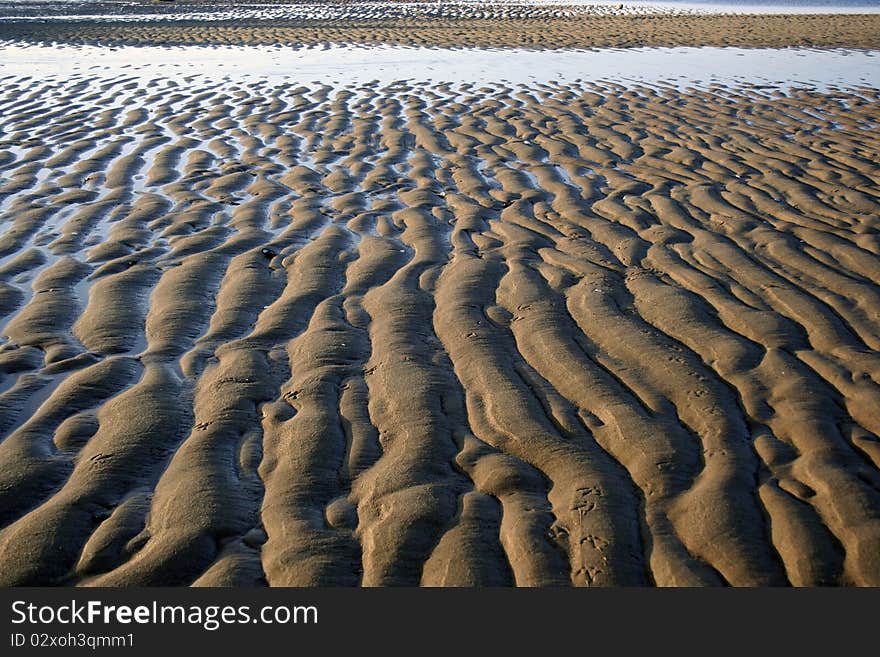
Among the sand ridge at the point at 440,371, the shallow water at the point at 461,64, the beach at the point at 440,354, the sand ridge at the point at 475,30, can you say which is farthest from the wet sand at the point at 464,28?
the sand ridge at the point at 440,371

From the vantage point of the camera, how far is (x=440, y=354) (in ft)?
13.3

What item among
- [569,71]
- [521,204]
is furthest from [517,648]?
[569,71]

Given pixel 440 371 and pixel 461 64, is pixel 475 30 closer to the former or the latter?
pixel 461 64

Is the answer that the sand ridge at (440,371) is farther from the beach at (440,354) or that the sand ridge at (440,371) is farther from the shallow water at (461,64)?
the shallow water at (461,64)

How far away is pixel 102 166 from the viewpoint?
7.70m

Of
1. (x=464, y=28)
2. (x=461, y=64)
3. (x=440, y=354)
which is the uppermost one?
(x=440, y=354)

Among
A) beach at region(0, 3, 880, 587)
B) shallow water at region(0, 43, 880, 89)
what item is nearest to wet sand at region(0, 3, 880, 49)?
shallow water at region(0, 43, 880, 89)

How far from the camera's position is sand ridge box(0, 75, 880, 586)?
9.16ft

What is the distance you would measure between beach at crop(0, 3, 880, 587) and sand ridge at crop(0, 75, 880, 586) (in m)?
0.02

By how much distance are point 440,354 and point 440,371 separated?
7.5 inches

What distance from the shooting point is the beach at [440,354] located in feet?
9.19

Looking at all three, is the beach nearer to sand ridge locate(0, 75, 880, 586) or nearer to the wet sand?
sand ridge locate(0, 75, 880, 586)

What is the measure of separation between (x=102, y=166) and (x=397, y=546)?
6.09 meters

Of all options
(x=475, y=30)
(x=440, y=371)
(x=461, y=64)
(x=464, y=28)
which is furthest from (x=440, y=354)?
(x=464, y=28)
